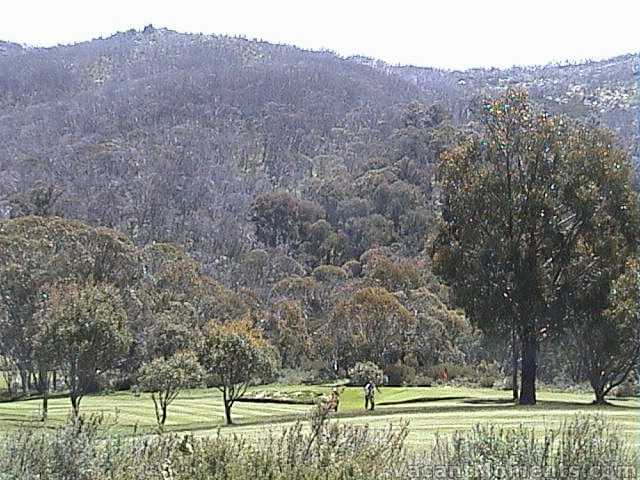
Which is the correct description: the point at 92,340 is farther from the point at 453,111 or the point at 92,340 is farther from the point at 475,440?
the point at 453,111

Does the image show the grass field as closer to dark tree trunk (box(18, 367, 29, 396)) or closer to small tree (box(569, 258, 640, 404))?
small tree (box(569, 258, 640, 404))

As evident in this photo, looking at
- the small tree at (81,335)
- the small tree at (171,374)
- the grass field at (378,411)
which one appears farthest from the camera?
the small tree at (81,335)

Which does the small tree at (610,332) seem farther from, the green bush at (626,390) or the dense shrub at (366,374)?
the dense shrub at (366,374)

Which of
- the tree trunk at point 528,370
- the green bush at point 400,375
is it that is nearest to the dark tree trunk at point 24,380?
the green bush at point 400,375

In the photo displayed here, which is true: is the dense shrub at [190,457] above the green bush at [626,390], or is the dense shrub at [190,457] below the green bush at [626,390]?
above

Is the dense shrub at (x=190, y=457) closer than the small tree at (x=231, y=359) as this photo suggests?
Yes

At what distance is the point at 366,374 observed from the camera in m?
44.9

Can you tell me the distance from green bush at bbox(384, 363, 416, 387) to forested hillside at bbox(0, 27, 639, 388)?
1.36 meters

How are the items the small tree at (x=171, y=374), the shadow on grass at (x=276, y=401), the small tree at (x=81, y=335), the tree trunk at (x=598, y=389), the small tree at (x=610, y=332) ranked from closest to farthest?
the small tree at (x=610, y=332)
the tree trunk at (x=598, y=389)
the small tree at (x=171, y=374)
the small tree at (x=81, y=335)
the shadow on grass at (x=276, y=401)

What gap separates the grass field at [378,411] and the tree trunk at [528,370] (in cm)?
52

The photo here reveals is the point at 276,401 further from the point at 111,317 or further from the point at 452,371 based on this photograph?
the point at 452,371

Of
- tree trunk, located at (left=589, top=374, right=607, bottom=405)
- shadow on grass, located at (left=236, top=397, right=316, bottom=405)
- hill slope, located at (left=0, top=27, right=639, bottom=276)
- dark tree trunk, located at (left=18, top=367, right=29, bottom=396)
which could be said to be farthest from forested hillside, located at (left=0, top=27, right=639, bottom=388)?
dark tree trunk, located at (left=18, top=367, right=29, bottom=396)

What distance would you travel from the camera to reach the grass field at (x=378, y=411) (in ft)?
62.0

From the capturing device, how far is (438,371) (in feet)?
167
